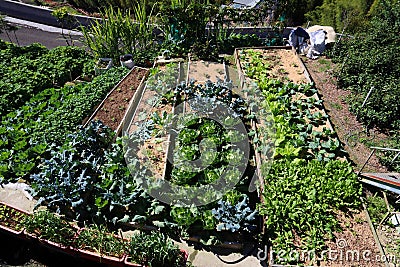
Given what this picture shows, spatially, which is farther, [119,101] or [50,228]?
[119,101]

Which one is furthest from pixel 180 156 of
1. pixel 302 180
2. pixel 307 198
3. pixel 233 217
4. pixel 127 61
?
pixel 127 61

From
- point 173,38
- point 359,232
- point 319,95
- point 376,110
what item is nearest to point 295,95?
point 319,95

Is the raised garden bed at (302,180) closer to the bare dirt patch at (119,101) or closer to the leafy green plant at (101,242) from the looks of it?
the leafy green plant at (101,242)

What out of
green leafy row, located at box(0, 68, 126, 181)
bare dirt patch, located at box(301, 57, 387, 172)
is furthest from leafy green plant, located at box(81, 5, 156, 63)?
bare dirt patch, located at box(301, 57, 387, 172)

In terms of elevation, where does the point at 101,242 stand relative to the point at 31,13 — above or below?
below

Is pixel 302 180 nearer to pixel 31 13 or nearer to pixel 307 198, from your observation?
pixel 307 198

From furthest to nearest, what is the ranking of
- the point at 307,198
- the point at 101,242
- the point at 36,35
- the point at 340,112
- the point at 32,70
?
the point at 36,35 → the point at 32,70 → the point at 340,112 → the point at 307,198 → the point at 101,242

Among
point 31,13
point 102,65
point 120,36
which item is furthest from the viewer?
point 31,13

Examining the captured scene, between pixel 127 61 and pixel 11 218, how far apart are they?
17.0 ft

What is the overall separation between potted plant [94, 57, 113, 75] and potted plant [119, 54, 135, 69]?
0.31m

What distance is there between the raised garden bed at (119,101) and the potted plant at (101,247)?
2.48 m

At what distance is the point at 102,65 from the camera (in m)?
8.98

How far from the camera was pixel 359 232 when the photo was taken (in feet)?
16.2

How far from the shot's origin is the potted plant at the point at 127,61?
9.03 metres
